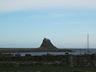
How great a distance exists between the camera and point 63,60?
27891 mm

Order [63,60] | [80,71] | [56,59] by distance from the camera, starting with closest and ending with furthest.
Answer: [80,71], [63,60], [56,59]

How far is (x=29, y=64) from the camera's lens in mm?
26625

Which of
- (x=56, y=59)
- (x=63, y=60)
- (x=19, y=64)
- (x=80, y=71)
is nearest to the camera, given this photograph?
(x=80, y=71)

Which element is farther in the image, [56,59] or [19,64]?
[56,59]

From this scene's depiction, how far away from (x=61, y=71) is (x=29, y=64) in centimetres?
651

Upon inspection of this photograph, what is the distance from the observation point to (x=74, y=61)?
89.4 ft

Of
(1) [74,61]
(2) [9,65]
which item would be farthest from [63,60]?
(2) [9,65]

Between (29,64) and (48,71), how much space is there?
607 centimetres

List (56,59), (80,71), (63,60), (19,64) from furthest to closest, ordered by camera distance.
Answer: (56,59), (63,60), (19,64), (80,71)

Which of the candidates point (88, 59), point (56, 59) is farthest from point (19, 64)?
point (88, 59)

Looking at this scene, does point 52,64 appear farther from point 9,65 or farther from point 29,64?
point 9,65

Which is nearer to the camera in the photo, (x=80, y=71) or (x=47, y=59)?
(x=80, y=71)

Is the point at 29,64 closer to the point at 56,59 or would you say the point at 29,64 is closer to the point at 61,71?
the point at 56,59

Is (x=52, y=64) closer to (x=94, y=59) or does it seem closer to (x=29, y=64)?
(x=29, y=64)
